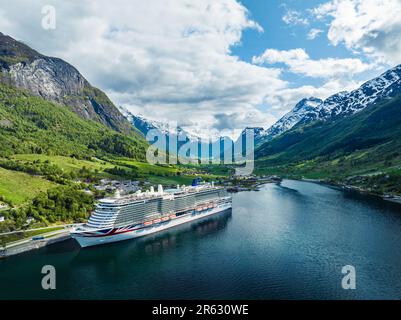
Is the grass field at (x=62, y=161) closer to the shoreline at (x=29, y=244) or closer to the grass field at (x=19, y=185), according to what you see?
the grass field at (x=19, y=185)

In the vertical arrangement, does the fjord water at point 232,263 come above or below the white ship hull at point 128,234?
below

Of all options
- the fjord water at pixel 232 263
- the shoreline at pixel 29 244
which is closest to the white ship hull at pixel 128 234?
the fjord water at pixel 232 263

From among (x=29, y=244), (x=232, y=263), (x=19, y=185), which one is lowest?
(x=232, y=263)

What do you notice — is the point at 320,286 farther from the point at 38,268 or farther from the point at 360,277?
the point at 38,268

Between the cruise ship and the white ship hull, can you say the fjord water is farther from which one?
the cruise ship

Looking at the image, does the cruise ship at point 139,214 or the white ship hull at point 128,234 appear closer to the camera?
the white ship hull at point 128,234

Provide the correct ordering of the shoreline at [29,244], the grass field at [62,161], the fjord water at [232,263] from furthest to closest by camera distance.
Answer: the grass field at [62,161] → the shoreline at [29,244] → the fjord water at [232,263]

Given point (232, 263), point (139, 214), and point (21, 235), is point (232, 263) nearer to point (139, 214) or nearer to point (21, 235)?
point (139, 214)

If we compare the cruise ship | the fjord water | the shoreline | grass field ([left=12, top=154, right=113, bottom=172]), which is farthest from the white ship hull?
grass field ([left=12, top=154, right=113, bottom=172])

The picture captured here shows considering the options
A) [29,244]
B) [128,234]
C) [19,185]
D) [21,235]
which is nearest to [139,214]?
[128,234]
